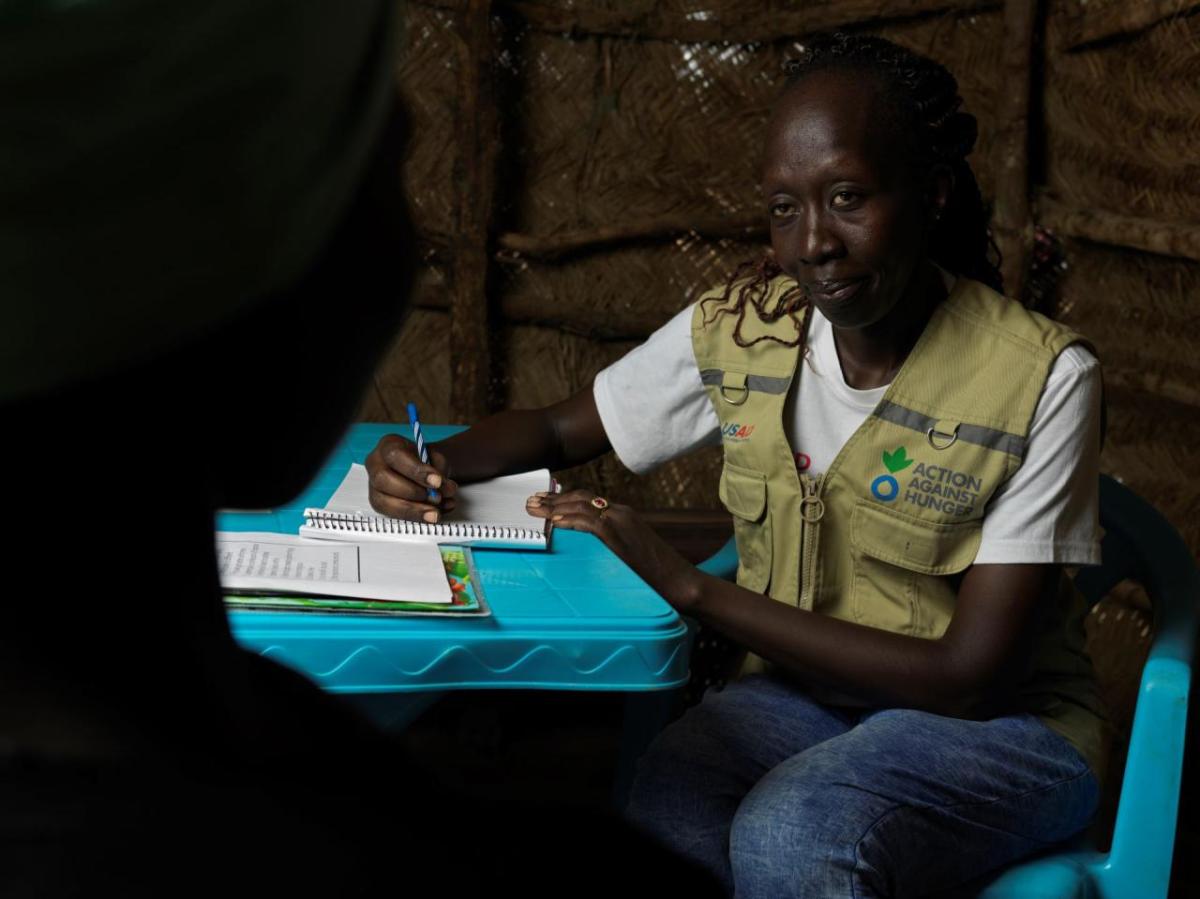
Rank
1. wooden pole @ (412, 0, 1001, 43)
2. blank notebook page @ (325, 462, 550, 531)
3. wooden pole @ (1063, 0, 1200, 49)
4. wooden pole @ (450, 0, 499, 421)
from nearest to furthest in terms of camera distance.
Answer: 1. blank notebook page @ (325, 462, 550, 531)
2. wooden pole @ (1063, 0, 1200, 49)
3. wooden pole @ (412, 0, 1001, 43)
4. wooden pole @ (450, 0, 499, 421)

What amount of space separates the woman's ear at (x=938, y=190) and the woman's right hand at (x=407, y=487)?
2.51ft

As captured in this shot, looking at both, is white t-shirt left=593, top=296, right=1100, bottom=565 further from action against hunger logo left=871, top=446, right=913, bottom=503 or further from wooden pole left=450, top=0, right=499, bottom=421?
wooden pole left=450, top=0, right=499, bottom=421

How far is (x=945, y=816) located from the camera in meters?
1.76

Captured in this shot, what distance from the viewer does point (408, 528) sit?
1.87m

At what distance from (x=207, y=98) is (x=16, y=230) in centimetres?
7

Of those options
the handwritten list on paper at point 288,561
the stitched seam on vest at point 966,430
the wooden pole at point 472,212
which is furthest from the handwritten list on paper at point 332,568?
the wooden pole at point 472,212

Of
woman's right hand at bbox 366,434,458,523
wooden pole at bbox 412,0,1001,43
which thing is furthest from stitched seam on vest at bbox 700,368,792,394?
wooden pole at bbox 412,0,1001,43

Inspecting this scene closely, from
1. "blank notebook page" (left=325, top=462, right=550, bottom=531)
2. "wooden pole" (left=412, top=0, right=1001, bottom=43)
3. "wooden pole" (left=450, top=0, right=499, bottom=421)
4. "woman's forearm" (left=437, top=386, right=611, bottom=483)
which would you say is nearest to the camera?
"blank notebook page" (left=325, top=462, right=550, bottom=531)

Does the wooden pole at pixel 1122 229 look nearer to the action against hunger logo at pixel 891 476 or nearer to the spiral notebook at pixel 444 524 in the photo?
the action against hunger logo at pixel 891 476

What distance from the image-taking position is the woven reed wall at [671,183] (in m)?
3.46

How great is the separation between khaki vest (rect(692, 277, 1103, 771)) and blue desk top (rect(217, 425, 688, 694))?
0.44 meters

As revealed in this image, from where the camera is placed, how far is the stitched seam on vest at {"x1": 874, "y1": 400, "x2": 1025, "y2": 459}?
6.35ft

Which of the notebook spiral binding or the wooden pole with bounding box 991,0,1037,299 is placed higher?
the wooden pole with bounding box 991,0,1037,299

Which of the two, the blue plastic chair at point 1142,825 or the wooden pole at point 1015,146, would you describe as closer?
the blue plastic chair at point 1142,825
